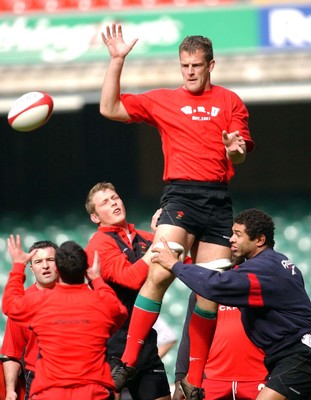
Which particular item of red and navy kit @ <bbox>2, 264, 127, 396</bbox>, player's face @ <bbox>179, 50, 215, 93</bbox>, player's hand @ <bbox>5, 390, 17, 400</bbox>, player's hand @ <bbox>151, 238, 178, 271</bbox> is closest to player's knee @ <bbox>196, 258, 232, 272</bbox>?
player's hand @ <bbox>151, 238, 178, 271</bbox>

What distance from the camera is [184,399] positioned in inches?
313

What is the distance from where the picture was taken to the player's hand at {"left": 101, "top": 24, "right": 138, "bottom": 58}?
769 centimetres

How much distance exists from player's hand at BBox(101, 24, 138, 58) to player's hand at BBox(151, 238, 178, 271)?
1.19 m

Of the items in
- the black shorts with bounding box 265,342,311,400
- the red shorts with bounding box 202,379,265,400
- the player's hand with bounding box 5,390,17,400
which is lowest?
the player's hand with bounding box 5,390,17,400

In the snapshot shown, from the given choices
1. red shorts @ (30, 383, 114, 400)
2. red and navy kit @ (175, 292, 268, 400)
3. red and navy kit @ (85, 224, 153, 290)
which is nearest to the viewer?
red shorts @ (30, 383, 114, 400)

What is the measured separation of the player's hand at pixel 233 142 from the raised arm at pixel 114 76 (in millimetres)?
699

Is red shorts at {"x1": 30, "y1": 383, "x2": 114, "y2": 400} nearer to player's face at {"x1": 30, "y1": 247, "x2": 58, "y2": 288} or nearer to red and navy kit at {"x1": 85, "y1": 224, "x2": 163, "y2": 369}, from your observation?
red and navy kit at {"x1": 85, "y1": 224, "x2": 163, "y2": 369}

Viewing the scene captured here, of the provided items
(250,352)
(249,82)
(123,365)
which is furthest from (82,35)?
(123,365)

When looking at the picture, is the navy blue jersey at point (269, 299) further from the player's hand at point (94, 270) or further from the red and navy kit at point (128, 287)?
the player's hand at point (94, 270)

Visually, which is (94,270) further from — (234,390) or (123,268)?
(234,390)

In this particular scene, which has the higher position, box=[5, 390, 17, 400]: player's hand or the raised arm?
the raised arm

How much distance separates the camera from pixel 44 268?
834cm

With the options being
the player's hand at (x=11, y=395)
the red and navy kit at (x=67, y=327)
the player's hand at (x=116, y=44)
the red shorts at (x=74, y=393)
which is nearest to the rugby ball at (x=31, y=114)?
the player's hand at (x=116, y=44)

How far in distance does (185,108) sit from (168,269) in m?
1.04
